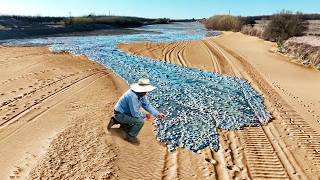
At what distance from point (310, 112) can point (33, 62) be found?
12.6m

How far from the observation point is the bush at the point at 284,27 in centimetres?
4109

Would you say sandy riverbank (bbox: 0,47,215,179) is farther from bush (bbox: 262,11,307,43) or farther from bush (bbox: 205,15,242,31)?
bush (bbox: 205,15,242,31)

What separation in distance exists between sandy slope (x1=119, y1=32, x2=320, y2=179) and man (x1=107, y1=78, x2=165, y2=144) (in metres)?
1.05

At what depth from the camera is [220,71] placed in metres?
22.3

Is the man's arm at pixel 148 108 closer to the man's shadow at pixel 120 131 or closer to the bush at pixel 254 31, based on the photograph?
the man's shadow at pixel 120 131

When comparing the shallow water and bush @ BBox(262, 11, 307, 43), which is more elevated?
bush @ BBox(262, 11, 307, 43)

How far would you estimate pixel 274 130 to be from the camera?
12.4 m

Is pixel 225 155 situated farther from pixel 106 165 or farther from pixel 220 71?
pixel 220 71

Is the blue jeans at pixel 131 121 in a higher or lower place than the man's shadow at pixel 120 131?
higher

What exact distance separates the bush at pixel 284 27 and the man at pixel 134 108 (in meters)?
32.2

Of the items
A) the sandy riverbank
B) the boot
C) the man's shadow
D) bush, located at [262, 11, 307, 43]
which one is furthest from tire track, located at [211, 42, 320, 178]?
bush, located at [262, 11, 307, 43]

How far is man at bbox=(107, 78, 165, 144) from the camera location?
32.8 ft

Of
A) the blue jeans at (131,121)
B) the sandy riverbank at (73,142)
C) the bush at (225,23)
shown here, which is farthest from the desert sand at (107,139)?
the bush at (225,23)

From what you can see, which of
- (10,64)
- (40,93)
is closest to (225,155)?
(40,93)
